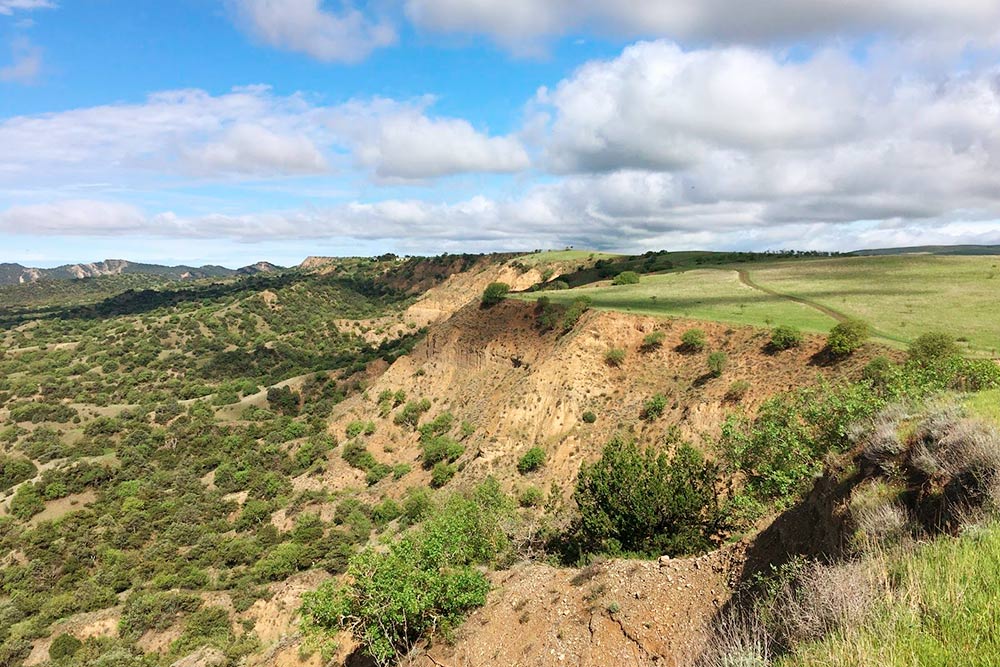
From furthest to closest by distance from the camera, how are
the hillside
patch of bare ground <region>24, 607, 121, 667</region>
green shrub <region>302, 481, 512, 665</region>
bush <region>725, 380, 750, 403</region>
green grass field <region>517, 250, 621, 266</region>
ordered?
green grass field <region>517, 250, 621, 266</region> → bush <region>725, 380, 750, 403</region> → patch of bare ground <region>24, 607, 121, 667</region> → green shrub <region>302, 481, 512, 665</region> → the hillside

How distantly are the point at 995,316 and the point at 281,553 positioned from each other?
5656 centimetres

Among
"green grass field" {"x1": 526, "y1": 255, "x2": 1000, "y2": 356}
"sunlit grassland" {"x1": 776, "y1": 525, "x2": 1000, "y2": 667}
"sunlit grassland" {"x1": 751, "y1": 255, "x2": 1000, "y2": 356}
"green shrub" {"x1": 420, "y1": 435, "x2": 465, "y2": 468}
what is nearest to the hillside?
"green shrub" {"x1": 420, "y1": 435, "x2": 465, "y2": 468}

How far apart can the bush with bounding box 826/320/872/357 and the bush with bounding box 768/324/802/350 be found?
2597mm

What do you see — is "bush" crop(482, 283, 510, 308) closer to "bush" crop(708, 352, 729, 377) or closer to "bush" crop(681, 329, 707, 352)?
"bush" crop(681, 329, 707, 352)

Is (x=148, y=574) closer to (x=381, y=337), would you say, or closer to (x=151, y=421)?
(x=151, y=421)

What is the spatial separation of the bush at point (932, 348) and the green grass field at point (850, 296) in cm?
359

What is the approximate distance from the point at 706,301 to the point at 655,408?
18135 mm

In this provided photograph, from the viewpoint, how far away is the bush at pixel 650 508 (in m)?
17.4

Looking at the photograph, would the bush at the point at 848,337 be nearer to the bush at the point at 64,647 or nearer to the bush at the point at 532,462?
the bush at the point at 532,462

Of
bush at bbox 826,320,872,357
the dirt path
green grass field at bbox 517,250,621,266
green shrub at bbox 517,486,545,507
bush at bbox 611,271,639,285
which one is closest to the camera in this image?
bush at bbox 826,320,872,357

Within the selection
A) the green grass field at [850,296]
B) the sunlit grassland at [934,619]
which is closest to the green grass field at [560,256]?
the green grass field at [850,296]

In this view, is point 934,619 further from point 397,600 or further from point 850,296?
point 850,296

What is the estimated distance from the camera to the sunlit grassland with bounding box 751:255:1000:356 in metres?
32.1

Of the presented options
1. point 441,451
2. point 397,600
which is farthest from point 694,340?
point 397,600
